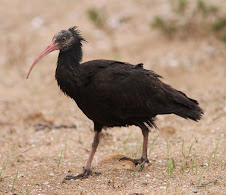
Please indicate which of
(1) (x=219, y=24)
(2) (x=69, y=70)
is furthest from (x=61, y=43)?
(1) (x=219, y=24)

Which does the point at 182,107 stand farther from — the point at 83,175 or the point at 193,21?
the point at 193,21

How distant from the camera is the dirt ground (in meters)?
5.50

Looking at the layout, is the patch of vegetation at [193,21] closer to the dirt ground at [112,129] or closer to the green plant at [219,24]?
the green plant at [219,24]

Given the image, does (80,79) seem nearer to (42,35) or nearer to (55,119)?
(55,119)

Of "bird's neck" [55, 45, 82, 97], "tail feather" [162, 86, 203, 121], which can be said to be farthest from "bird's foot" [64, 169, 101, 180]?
"tail feather" [162, 86, 203, 121]

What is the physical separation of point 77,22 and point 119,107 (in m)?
10.2

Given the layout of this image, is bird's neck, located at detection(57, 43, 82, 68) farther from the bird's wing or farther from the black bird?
the bird's wing

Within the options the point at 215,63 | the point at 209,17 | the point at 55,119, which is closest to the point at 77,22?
the point at 209,17

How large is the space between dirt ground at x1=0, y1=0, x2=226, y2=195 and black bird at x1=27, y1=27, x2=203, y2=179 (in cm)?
47

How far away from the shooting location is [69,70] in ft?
18.4

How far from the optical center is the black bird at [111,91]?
552cm

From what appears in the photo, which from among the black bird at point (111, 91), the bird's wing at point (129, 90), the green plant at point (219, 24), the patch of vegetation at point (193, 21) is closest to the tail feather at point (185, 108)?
the black bird at point (111, 91)

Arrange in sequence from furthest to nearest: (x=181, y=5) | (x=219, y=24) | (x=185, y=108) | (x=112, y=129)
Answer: (x=181, y=5) → (x=219, y=24) → (x=112, y=129) → (x=185, y=108)

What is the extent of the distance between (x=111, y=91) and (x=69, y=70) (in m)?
0.64
